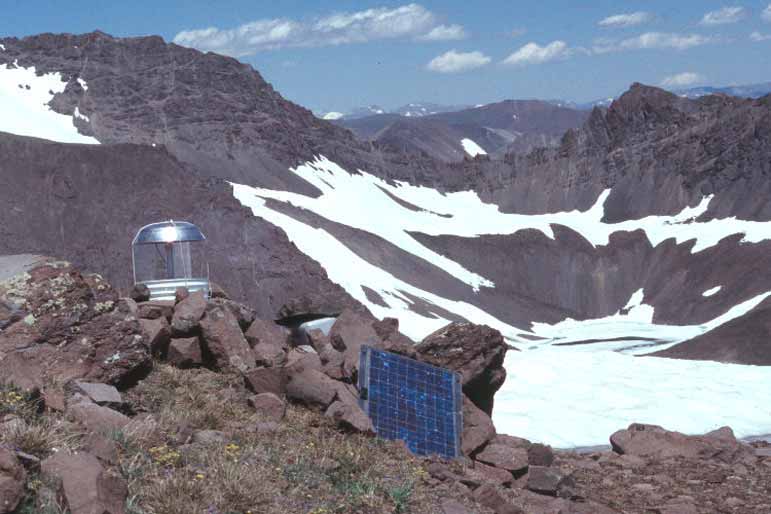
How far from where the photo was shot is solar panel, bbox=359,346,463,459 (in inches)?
364

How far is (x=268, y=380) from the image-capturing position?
930 cm

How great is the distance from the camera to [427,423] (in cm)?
952

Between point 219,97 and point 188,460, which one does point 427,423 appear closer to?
point 188,460

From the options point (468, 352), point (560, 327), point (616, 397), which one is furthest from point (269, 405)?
point (560, 327)

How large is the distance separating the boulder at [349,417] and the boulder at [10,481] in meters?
3.58

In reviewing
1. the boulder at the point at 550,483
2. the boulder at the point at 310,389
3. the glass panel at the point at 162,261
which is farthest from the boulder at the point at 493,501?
the glass panel at the point at 162,261

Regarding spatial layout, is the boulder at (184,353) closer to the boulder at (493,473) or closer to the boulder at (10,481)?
the boulder at (493,473)

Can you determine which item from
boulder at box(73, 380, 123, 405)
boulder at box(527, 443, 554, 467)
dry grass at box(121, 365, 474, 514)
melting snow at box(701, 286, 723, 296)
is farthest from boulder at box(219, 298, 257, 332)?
melting snow at box(701, 286, 723, 296)

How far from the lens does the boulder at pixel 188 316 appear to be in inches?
386

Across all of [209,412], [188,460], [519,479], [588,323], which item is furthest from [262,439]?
[588,323]

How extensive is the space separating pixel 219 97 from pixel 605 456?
118 meters

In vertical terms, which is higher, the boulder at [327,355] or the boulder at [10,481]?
the boulder at [10,481]

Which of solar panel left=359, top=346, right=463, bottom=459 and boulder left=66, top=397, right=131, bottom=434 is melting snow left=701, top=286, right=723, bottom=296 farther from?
boulder left=66, top=397, right=131, bottom=434

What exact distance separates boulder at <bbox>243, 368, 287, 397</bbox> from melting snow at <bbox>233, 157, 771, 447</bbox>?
47.1 ft
